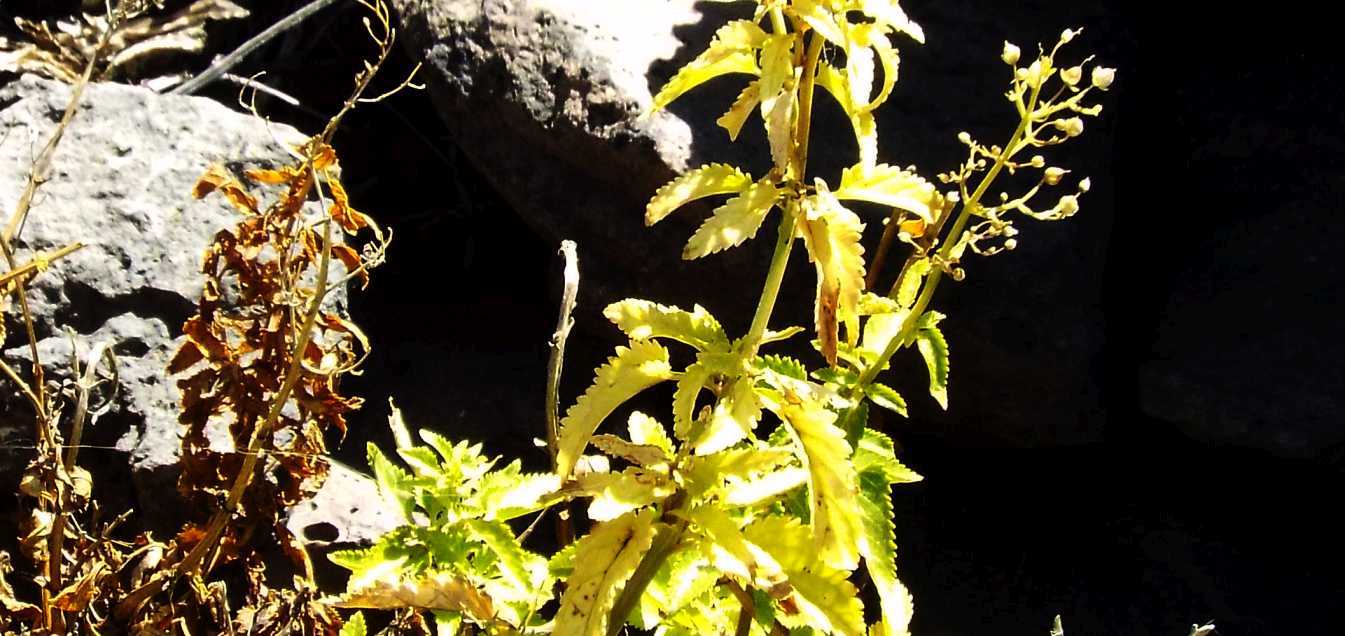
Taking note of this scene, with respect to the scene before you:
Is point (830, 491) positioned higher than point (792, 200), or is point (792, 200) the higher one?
point (792, 200)

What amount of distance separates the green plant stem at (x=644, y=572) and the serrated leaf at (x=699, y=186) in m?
0.40

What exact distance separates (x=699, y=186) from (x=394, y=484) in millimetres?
796

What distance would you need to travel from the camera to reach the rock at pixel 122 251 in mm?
2520

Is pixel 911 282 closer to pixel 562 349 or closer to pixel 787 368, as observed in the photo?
pixel 787 368

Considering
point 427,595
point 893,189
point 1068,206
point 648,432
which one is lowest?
point 427,595

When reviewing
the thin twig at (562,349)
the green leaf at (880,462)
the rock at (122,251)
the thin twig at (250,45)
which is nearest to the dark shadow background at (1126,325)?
the thin twig at (250,45)

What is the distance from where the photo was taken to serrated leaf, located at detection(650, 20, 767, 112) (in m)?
→ 1.39

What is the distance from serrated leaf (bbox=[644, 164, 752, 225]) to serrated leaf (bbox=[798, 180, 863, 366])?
95 millimetres

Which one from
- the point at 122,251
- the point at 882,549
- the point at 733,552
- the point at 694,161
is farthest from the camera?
the point at 694,161

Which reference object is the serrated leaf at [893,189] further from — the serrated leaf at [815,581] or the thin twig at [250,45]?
the thin twig at [250,45]

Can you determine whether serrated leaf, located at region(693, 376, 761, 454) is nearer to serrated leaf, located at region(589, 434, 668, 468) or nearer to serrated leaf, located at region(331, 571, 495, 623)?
serrated leaf, located at region(589, 434, 668, 468)

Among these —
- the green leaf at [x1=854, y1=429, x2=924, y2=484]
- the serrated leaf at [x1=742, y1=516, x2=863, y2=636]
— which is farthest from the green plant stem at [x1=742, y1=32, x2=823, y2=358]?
the green leaf at [x1=854, y1=429, x2=924, y2=484]

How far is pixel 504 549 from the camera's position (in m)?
1.84

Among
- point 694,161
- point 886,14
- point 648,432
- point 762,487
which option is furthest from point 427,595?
point 694,161
